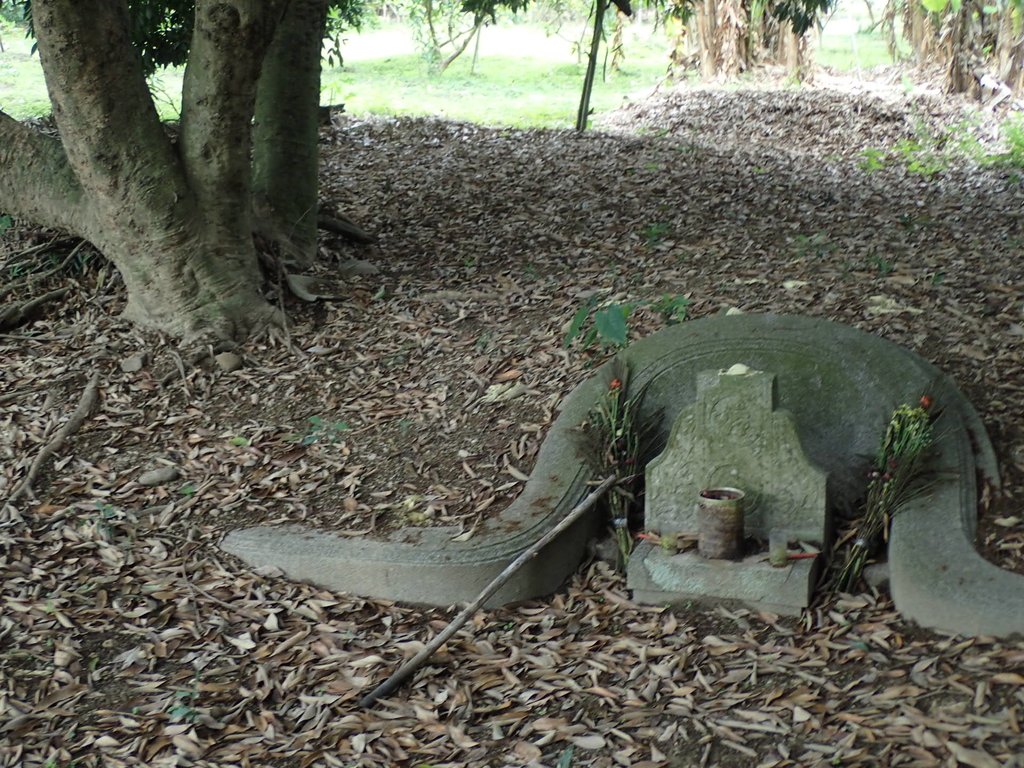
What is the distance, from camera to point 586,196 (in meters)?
7.91

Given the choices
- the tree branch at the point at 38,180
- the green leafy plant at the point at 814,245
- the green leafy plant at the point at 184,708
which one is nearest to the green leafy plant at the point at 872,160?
the green leafy plant at the point at 814,245

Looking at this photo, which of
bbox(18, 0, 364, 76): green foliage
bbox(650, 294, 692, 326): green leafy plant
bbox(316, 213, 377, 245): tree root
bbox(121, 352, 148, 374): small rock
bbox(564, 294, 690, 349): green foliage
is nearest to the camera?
bbox(564, 294, 690, 349): green foliage

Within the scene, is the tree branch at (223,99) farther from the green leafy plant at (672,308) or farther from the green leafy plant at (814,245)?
the green leafy plant at (814,245)

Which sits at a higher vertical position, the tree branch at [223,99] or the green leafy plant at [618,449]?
the tree branch at [223,99]

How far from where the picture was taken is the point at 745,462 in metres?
4.30

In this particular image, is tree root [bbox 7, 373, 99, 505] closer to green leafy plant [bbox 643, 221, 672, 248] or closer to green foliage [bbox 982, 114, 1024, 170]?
green leafy plant [bbox 643, 221, 672, 248]

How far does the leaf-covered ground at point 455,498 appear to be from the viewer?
348 cm

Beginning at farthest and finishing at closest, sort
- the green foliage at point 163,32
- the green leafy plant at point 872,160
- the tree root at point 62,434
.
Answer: the green leafy plant at point 872,160, the green foliage at point 163,32, the tree root at point 62,434

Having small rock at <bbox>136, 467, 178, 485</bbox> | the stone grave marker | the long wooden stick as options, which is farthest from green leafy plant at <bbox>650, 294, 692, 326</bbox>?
small rock at <bbox>136, 467, 178, 485</bbox>

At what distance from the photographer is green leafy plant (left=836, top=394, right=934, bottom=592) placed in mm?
4098

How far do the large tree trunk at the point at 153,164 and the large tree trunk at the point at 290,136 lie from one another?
23.8 inches

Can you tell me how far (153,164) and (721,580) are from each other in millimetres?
3614

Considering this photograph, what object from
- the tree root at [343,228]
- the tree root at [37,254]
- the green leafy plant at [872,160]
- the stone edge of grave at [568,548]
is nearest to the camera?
the stone edge of grave at [568,548]

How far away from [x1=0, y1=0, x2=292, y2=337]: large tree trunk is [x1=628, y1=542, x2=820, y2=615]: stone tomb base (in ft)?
9.47
